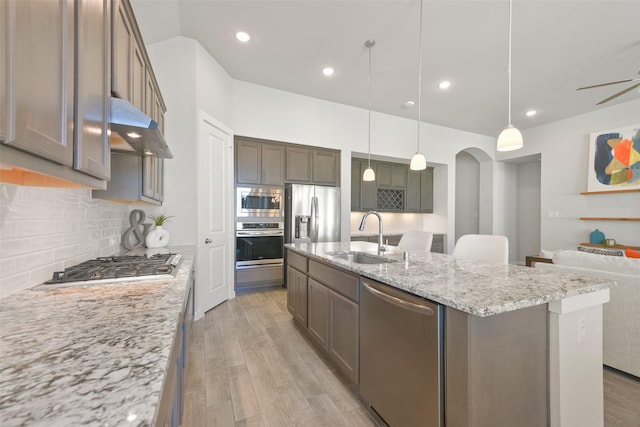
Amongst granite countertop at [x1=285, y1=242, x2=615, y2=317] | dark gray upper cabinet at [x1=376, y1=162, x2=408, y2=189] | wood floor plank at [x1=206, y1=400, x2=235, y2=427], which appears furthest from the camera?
dark gray upper cabinet at [x1=376, y1=162, x2=408, y2=189]

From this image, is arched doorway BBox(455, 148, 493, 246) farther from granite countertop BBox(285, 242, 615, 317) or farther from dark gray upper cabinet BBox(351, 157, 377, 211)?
granite countertop BBox(285, 242, 615, 317)

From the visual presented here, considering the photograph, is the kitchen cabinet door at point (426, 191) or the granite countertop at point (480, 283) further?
the kitchen cabinet door at point (426, 191)

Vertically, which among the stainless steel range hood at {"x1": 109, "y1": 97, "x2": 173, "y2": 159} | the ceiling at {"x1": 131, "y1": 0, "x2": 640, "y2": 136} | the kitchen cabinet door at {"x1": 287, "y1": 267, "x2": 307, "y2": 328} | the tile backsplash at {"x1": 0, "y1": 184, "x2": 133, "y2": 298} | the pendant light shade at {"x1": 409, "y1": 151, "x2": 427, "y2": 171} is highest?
the ceiling at {"x1": 131, "y1": 0, "x2": 640, "y2": 136}

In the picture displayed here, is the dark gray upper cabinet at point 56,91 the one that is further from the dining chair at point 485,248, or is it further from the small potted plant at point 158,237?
the dining chair at point 485,248

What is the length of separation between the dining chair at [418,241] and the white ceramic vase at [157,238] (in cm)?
252

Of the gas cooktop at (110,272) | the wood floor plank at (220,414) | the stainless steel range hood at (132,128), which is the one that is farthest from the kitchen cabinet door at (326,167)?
the wood floor plank at (220,414)

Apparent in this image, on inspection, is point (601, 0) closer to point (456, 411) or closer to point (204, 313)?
point (456, 411)

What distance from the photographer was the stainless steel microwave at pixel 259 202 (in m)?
3.81

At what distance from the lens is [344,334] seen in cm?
178

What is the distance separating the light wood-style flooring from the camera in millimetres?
1536

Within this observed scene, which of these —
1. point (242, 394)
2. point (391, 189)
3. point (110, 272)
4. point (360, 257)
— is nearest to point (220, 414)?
point (242, 394)

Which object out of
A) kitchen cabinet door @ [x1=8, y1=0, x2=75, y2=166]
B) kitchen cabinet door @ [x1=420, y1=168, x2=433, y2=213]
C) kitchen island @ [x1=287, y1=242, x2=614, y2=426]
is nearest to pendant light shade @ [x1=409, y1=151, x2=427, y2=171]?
kitchen island @ [x1=287, y1=242, x2=614, y2=426]

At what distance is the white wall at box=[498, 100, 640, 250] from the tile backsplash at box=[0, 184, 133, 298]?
7290 mm

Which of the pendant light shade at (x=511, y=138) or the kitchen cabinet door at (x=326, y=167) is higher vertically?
the kitchen cabinet door at (x=326, y=167)
